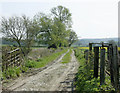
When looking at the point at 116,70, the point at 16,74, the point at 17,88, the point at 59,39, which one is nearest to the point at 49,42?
the point at 59,39

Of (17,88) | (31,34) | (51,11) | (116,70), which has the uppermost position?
(51,11)

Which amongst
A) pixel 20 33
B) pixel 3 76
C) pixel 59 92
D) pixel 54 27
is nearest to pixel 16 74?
pixel 3 76

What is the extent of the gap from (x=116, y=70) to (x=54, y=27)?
33827mm

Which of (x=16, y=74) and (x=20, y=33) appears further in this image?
(x=20, y=33)

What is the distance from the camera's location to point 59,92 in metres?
6.47

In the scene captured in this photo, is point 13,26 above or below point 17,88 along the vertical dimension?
above

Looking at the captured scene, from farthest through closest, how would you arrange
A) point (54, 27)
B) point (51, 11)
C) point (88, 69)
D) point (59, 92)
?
point (51, 11)
point (54, 27)
point (88, 69)
point (59, 92)

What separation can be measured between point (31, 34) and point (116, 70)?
1229 cm

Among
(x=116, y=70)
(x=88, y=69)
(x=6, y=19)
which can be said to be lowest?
(x=88, y=69)

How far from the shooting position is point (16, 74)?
9625 mm

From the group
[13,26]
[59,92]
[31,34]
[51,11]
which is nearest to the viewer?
[59,92]

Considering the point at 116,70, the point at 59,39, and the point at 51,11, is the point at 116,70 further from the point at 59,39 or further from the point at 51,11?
the point at 51,11

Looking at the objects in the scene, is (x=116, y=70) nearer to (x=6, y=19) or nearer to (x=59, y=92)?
(x=59, y=92)

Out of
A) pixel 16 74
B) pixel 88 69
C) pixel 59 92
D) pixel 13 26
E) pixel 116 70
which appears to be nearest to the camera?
pixel 116 70
